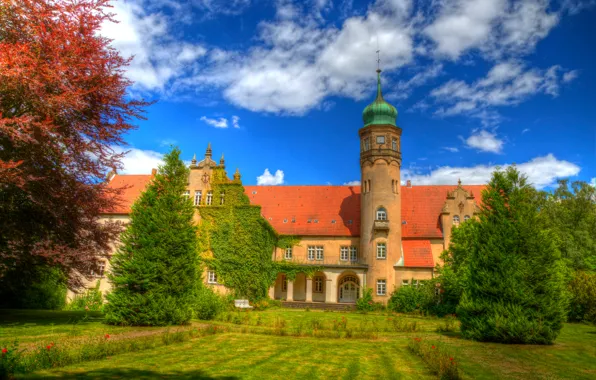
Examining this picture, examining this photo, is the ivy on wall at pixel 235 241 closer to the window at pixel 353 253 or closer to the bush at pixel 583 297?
the window at pixel 353 253

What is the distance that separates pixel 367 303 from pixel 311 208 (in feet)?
36.0

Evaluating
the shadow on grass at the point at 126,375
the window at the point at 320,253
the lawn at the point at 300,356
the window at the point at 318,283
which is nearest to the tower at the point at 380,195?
the window at the point at 320,253

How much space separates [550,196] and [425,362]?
1631 inches

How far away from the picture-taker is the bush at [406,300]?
3194 cm

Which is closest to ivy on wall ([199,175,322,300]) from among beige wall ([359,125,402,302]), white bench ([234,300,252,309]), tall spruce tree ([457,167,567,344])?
white bench ([234,300,252,309])

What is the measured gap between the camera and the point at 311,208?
41.2 metres

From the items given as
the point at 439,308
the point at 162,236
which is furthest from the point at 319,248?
the point at 162,236

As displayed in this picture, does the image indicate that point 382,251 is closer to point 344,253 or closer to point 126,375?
point 344,253

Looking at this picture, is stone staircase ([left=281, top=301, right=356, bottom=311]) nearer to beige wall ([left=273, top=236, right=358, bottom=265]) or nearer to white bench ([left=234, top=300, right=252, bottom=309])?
beige wall ([left=273, top=236, right=358, bottom=265])

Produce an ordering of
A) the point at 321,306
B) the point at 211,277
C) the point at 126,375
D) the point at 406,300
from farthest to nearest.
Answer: the point at 321,306
the point at 406,300
the point at 211,277
the point at 126,375

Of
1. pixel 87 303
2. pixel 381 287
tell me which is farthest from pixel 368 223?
pixel 87 303

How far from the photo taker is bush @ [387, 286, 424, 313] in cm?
3194

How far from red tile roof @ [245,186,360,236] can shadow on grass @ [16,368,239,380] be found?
29991 mm

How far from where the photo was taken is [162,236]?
59.5ft
